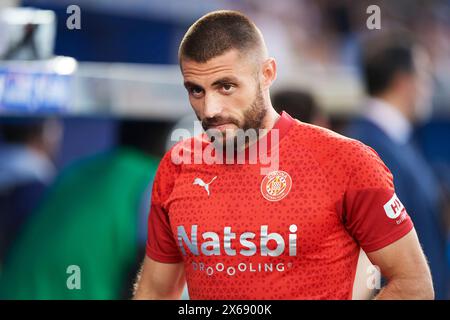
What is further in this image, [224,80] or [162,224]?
[162,224]

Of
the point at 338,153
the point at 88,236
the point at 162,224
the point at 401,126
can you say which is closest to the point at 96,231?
the point at 88,236

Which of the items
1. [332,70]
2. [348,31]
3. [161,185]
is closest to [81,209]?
[161,185]

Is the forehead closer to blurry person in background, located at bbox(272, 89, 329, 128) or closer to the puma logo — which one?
the puma logo

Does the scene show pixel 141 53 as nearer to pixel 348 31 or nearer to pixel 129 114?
pixel 129 114

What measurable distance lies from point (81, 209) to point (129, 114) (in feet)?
1.43

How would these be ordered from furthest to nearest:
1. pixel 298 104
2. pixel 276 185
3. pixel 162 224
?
pixel 298 104 → pixel 162 224 → pixel 276 185

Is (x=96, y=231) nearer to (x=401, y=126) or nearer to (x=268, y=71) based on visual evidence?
(x=401, y=126)

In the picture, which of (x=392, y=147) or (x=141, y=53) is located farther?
(x=141, y=53)

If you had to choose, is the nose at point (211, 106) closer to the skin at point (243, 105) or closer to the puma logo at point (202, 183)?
the skin at point (243, 105)

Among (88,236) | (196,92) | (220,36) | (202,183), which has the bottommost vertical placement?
(88,236)

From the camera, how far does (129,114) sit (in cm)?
391

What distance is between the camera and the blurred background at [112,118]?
3.29 meters

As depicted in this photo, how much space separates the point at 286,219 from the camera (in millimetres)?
2229

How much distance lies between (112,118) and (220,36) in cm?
241
